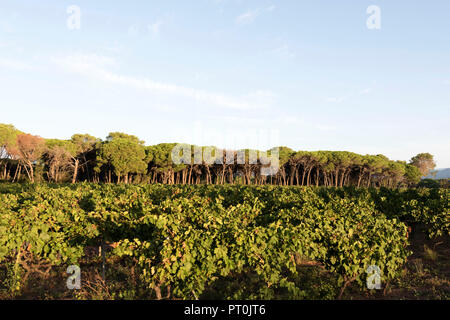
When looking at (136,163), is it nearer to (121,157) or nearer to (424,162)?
Result: (121,157)

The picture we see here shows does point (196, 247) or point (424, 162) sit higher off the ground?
point (424, 162)

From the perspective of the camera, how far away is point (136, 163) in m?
54.1

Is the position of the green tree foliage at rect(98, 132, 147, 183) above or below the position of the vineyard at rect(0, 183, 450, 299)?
above

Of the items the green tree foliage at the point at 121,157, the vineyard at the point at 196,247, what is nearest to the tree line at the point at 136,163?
the green tree foliage at the point at 121,157

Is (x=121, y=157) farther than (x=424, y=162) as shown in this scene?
No

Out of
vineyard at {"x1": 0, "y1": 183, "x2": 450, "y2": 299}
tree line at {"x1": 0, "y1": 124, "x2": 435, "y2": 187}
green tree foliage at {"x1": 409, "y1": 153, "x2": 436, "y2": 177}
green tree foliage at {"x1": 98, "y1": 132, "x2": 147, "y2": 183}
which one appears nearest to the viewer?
vineyard at {"x1": 0, "y1": 183, "x2": 450, "y2": 299}

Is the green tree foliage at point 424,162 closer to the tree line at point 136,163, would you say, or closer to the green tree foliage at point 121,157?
the tree line at point 136,163

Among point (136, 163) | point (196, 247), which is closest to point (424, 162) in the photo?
point (136, 163)

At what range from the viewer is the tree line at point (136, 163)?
50.1 meters

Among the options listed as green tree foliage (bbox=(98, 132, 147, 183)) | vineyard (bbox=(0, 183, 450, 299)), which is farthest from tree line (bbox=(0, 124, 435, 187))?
vineyard (bbox=(0, 183, 450, 299))

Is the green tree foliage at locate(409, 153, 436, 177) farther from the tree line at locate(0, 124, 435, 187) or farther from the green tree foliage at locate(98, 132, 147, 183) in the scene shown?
the green tree foliage at locate(98, 132, 147, 183)

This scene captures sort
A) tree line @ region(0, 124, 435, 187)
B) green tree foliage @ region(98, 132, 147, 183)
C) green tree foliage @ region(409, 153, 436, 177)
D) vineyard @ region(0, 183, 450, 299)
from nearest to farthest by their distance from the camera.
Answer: vineyard @ region(0, 183, 450, 299), tree line @ region(0, 124, 435, 187), green tree foliage @ region(98, 132, 147, 183), green tree foliage @ region(409, 153, 436, 177)

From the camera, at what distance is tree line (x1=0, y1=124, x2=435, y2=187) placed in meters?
50.1

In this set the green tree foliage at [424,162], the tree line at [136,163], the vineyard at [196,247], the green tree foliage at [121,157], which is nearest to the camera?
the vineyard at [196,247]
